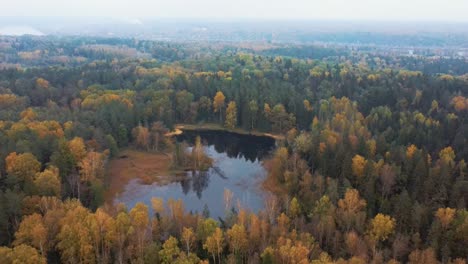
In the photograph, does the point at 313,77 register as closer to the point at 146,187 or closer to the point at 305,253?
the point at 146,187

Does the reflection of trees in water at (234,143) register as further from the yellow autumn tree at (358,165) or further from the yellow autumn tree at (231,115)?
the yellow autumn tree at (358,165)

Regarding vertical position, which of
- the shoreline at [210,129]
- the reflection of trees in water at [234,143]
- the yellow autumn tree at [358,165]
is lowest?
the reflection of trees in water at [234,143]

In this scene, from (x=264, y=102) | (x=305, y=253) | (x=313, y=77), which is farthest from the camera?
(x=313, y=77)

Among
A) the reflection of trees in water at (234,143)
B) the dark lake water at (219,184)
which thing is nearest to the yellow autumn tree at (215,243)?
the dark lake water at (219,184)

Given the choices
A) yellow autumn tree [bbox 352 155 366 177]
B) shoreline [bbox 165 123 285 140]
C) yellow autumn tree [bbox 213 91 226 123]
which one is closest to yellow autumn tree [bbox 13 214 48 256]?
yellow autumn tree [bbox 352 155 366 177]

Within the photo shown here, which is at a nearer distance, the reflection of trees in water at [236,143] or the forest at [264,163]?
the forest at [264,163]

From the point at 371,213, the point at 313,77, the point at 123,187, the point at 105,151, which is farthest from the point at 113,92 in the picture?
the point at 371,213

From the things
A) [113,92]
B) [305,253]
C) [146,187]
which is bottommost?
[146,187]
